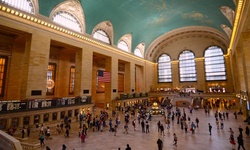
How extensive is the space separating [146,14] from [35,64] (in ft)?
56.4

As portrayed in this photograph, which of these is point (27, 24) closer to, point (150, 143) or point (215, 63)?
point (150, 143)

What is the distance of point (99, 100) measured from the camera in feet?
81.7

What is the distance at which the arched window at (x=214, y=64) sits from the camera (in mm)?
28828

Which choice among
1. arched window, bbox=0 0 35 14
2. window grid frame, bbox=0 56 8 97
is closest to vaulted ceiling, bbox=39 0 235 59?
arched window, bbox=0 0 35 14

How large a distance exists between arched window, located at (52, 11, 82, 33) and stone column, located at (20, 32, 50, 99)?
2870mm

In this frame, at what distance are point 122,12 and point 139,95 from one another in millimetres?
15544

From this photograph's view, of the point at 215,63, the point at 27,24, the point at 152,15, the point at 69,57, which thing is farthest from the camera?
the point at 215,63

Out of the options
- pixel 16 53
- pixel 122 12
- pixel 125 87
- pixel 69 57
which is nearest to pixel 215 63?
pixel 125 87

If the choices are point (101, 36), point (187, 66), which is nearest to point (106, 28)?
point (101, 36)

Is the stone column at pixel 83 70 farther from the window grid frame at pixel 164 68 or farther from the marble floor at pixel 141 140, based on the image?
the window grid frame at pixel 164 68

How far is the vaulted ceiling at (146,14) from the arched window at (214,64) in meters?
6.97

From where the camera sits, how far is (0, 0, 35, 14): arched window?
12.4 m

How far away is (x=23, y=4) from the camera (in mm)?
13250

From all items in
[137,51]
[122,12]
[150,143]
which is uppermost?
[122,12]
